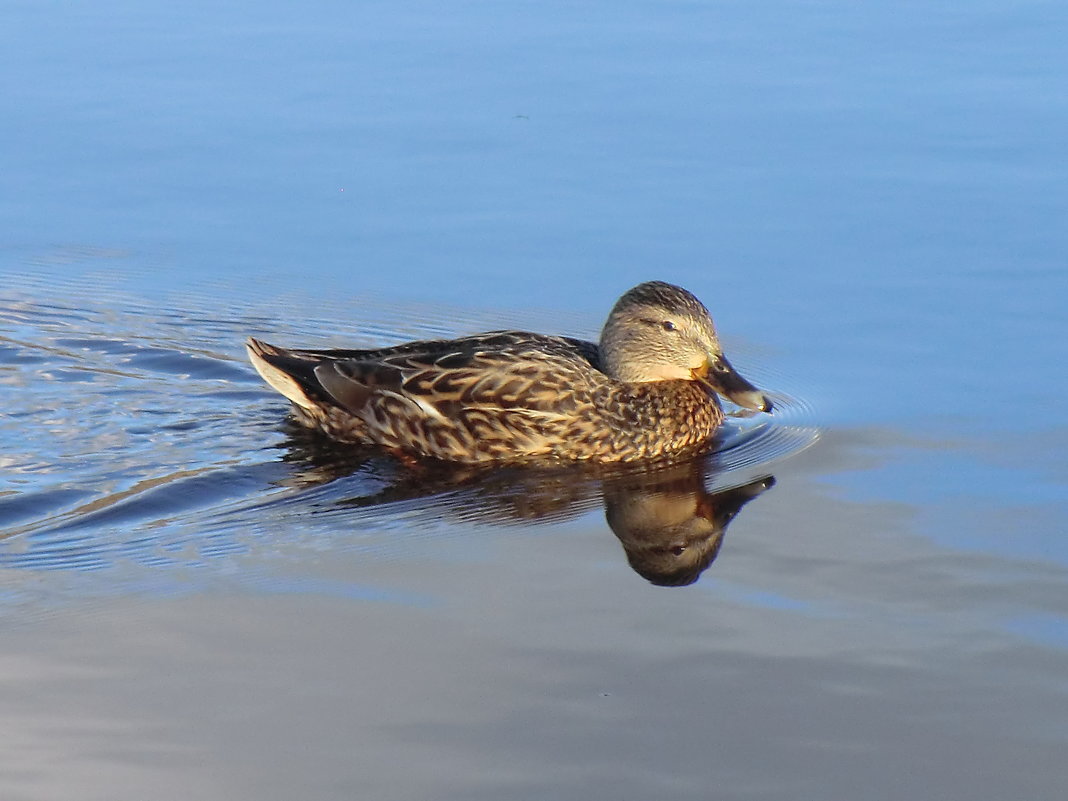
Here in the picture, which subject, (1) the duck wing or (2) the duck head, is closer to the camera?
(1) the duck wing

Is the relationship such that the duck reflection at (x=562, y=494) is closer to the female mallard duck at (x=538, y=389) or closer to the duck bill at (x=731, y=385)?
the female mallard duck at (x=538, y=389)

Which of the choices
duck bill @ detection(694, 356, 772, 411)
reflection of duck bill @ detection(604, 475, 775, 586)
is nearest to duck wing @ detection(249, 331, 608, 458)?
duck bill @ detection(694, 356, 772, 411)

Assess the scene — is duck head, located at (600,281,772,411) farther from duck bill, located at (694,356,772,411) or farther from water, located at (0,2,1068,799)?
water, located at (0,2,1068,799)

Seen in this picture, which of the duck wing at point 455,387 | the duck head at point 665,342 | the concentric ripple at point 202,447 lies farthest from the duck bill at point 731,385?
the duck wing at point 455,387

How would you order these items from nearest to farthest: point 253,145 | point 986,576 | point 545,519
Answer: point 986,576, point 545,519, point 253,145

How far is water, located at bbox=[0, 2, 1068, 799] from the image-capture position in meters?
5.95

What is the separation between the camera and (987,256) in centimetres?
1088

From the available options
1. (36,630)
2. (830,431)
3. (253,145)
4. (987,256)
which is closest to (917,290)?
(987,256)

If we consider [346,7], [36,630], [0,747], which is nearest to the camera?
[0,747]

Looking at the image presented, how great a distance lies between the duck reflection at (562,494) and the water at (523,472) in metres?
0.03

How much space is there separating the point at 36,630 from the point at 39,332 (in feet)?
13.7

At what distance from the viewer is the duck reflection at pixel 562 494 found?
7758 millimetres

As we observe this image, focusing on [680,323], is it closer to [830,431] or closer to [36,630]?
[830,431]

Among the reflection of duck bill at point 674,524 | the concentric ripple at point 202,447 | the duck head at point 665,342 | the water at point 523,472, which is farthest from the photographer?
the duck head at point 665,342
